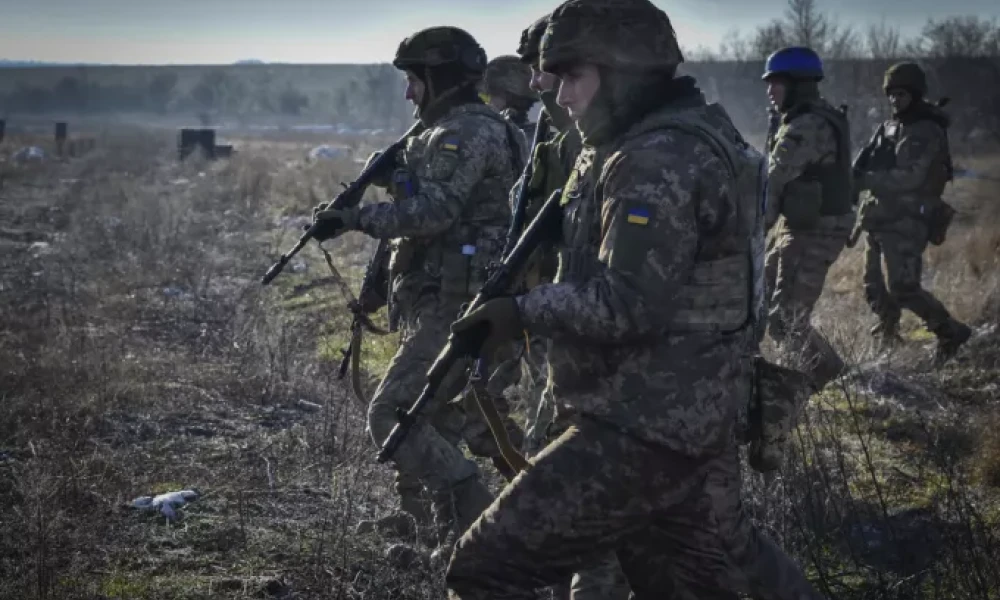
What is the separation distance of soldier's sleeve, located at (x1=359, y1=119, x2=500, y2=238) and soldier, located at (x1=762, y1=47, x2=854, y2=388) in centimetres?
285

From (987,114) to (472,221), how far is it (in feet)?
109

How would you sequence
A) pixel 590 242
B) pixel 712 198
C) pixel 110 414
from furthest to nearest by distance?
pixel 110 414 → pixel 590 242 → pixel 712 198

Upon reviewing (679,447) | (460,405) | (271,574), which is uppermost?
(679,447)

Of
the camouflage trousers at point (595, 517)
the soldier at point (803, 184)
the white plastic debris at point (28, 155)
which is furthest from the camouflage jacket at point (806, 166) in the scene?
the white plastic debris at point (28, 155)

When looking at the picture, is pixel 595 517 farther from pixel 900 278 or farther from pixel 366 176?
pixel 900 278

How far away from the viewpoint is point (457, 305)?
4902 millimetres

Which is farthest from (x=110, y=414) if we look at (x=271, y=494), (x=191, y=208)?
(x=191, y=208)

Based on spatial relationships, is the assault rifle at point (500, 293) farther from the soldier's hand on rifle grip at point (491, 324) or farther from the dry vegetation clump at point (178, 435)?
the dry vegetation clump at point (178, 435)

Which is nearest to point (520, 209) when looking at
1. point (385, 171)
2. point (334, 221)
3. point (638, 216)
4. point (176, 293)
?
point (638, 216)

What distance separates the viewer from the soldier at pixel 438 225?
15.4 feet

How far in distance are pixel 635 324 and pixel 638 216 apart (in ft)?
0.92

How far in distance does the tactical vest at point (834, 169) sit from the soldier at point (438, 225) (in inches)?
113

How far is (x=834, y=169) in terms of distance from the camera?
24.3ft

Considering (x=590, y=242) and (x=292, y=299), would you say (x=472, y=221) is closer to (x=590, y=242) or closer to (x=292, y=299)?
(x=590, y=242)
